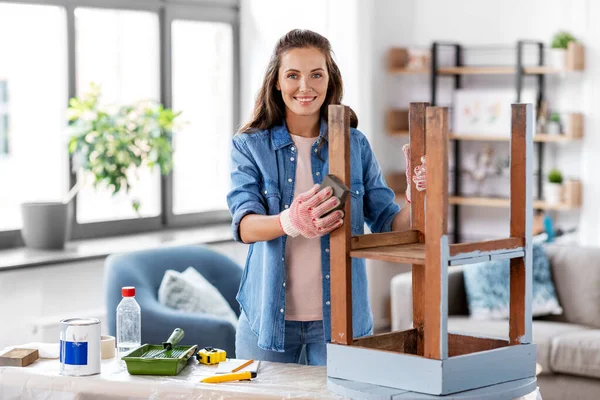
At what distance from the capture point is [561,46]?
518cm

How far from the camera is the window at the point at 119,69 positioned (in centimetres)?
497

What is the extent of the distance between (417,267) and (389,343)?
0.18 m

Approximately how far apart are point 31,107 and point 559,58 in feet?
8.65

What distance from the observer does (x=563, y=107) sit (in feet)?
17.8

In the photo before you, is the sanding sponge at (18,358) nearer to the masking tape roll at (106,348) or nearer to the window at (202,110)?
the masking tape roll at (106,348)

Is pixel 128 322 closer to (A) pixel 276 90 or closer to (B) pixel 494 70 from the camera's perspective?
(A) pixel 276 90

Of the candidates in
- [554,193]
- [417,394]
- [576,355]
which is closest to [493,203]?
[554,193]

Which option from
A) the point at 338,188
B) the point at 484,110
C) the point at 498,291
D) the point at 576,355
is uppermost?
the point at 484,110

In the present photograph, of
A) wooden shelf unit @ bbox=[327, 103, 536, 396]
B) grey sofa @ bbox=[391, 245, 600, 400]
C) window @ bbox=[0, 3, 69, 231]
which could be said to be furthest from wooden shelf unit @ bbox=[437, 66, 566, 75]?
wooden shelf unit @ bbox=[327, 103, 536, 396]

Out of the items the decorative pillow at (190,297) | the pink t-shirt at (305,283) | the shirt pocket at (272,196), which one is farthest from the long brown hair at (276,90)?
the decorative pillow at (190,297)

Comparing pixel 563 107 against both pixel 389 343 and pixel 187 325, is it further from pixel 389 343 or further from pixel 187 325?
pixel 389 343

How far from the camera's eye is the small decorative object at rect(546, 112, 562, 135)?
5258mm

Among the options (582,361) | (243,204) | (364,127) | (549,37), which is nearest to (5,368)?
(243,204)

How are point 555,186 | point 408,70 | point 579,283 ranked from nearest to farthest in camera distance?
1. point 579,283
2. point 555,186
3. point 408,70
